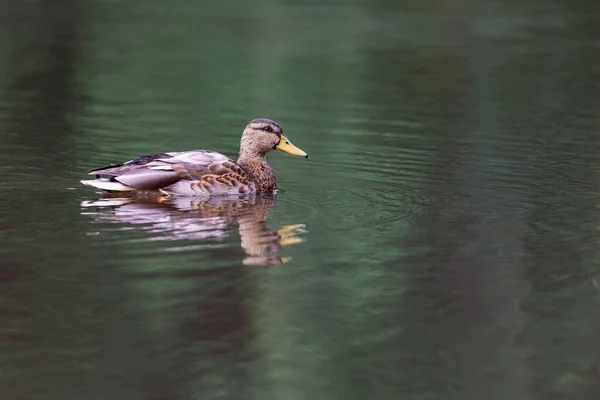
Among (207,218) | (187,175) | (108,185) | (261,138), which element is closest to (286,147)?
(261,138)

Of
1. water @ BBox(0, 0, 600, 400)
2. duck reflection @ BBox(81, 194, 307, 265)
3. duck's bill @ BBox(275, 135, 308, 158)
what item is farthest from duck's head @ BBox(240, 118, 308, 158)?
duck reflection @ BBox(81, 194, 307, 265)

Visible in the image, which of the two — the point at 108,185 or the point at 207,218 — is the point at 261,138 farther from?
the point at 207,218

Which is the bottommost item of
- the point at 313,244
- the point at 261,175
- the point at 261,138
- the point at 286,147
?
the point at 313,244

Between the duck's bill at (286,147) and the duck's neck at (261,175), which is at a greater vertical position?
the duck's bill at (286,147)

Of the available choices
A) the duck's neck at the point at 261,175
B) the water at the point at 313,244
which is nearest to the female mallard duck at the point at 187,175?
the duck's neck at the point at 261,175

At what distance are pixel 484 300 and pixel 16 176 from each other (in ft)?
18.6

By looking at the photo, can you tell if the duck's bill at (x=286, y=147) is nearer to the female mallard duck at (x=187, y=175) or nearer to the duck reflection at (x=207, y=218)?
the female mallard duck at (x=187, y=175)

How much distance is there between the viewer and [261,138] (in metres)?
12.7

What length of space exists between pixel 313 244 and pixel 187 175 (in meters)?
2.42

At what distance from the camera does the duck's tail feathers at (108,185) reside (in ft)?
37.5

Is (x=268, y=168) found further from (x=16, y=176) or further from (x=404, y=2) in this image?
(x=404, y=2)

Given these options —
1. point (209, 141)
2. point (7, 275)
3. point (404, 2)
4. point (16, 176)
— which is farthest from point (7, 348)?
point (404, 2)

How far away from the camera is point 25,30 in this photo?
94.0 feet

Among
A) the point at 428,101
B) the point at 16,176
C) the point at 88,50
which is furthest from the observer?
the point at 88,50
